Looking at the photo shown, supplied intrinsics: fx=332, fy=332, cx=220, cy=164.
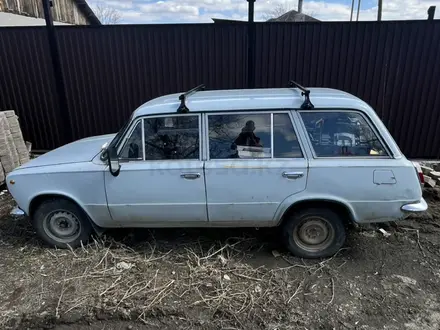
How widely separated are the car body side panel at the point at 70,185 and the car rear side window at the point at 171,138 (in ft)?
1.77

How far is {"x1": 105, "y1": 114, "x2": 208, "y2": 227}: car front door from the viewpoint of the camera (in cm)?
322

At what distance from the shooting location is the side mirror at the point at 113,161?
3.23m

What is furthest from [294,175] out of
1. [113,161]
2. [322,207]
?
[113,161]

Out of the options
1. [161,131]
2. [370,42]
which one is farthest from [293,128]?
[370,42]

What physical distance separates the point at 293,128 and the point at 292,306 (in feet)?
5.24

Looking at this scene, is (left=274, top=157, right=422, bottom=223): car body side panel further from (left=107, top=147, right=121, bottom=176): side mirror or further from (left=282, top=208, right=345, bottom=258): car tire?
(left=107, top=147, right=121, bottom=176): side mirror

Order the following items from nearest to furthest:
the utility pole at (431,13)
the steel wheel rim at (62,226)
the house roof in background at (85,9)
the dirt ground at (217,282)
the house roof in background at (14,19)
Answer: the dirt ground at (217,282), the steel wheel rim at (62,226), the utility pole at (431,13), the house roof in background at (14,19), the house roof in background at (85,9)

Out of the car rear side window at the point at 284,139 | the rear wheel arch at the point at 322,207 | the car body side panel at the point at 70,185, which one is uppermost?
the car rear side window at the point at 284,139

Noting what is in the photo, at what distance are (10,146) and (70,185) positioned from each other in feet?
9.35

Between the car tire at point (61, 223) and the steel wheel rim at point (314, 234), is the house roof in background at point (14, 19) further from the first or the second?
the steel wheel rim at point (314, 234)

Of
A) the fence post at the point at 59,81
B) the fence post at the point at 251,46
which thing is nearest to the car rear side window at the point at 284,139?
the fence post at the point at 251,46

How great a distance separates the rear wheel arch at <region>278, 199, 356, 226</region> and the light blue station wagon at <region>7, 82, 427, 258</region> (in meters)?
0.01

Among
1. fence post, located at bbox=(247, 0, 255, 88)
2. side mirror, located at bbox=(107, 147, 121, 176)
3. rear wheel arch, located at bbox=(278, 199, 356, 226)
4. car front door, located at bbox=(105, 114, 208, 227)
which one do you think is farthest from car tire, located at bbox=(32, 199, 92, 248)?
fence post, located at bbox=(247, 0, 255, 88)

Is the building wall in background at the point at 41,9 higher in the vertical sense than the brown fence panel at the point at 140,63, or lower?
higher
